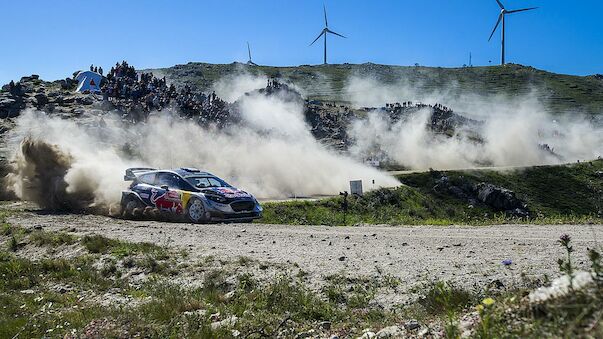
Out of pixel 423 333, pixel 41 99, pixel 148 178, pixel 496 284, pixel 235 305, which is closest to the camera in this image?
pixel 423 333

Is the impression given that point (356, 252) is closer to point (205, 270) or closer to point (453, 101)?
point (205, 270)

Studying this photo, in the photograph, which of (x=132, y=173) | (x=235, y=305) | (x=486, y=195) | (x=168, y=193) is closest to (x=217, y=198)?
(x=168, y=193)

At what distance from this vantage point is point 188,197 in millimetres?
20297

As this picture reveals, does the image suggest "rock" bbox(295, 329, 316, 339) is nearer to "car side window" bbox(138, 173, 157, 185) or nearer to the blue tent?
"car side window" bbox(138, 173, 157, 185)

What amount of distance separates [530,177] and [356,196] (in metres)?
36.5

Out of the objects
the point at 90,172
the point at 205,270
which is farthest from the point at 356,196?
the point at 205,270

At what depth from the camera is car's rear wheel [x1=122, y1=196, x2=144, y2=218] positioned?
21.5m

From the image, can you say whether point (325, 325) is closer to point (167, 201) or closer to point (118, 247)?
point (118, 247)

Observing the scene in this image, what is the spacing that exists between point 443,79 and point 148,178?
530 ft

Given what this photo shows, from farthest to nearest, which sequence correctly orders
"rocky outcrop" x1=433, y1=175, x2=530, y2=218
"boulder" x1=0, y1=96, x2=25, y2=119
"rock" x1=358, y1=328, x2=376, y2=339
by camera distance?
"boulder" x1=0, y1=96, x2=25, y2=119
"rocky outcrop" x1=433, y1=175, x2=530, y2=218
"rock" x1=358, y1=328, x2=376, y2=339

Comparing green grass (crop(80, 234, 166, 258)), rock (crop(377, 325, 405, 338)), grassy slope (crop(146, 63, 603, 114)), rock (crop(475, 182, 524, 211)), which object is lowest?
rock (crop(475, 182, 524, 211))

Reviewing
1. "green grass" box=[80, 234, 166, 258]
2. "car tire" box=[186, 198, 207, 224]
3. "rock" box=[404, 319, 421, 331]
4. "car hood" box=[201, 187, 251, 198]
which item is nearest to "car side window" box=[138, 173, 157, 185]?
"car tire" box=[186, 198, 207, 224]

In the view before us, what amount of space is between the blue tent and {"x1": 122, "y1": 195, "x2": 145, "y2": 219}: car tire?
175 feet

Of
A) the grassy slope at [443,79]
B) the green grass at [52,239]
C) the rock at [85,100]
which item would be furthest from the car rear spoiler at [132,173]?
the grassy slope at [443,79]
